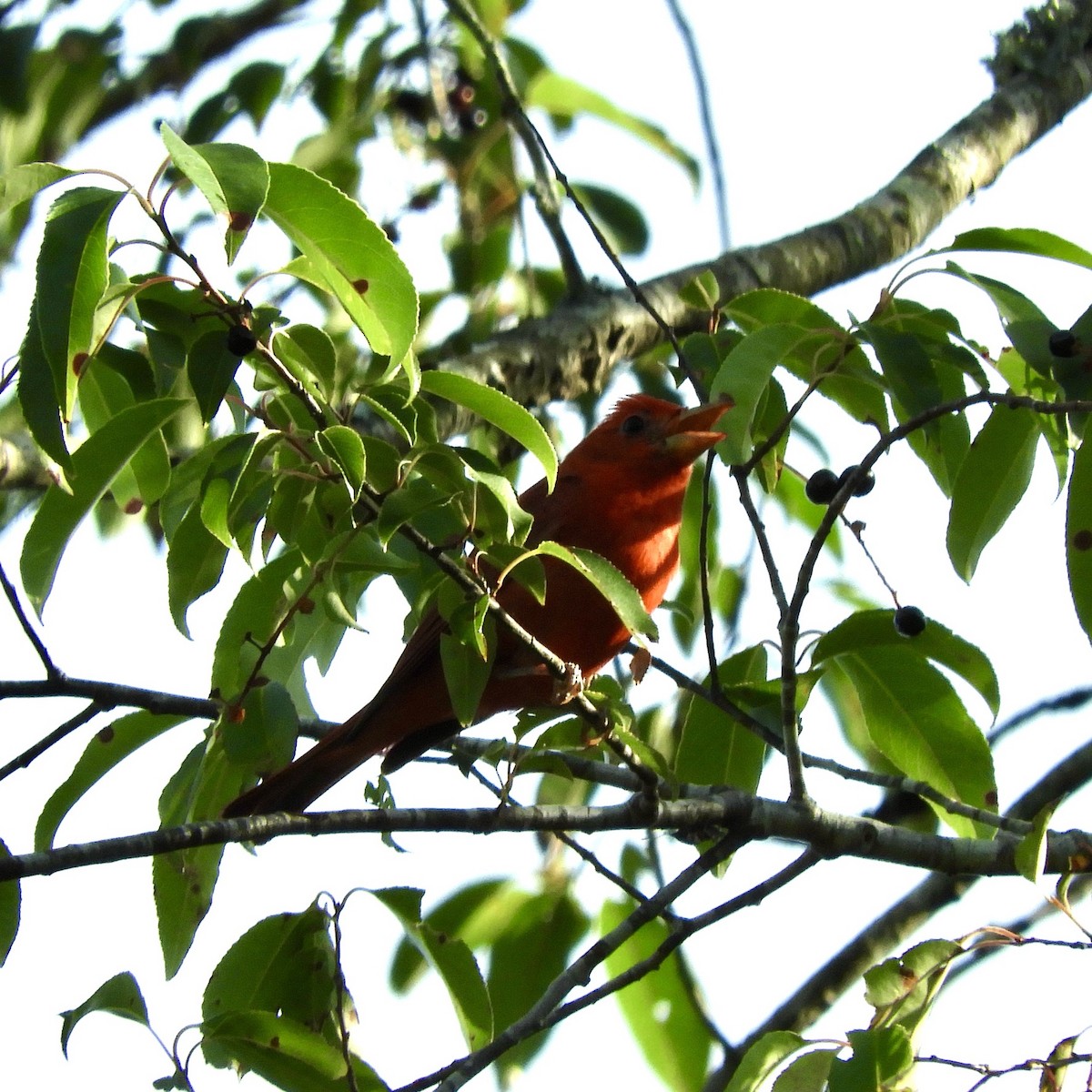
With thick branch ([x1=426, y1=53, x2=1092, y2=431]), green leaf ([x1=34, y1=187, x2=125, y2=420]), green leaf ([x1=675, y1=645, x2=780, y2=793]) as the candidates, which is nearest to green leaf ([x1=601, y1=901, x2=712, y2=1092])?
green leaf ([x1=675, y1=645, x2=780, y2=793])

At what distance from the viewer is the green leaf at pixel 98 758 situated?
10.6 feet

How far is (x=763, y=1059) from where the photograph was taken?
2738mm

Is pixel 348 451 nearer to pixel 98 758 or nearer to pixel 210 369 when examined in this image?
pixel 210 369

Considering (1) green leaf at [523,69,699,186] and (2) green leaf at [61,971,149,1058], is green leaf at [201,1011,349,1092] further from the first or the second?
(1) green leaf at [523,69,699,186]

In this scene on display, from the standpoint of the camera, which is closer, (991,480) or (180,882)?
(991,480)

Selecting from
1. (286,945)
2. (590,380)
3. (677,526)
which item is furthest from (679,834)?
(590,380)

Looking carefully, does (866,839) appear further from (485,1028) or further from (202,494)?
(202,494)

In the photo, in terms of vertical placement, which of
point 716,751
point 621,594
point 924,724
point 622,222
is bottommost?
point 924,724

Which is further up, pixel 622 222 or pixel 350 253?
pixel 622 222

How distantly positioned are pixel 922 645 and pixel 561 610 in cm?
120

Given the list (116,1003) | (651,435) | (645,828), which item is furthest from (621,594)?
(651,435)

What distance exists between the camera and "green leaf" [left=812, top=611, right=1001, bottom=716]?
3330 millimetres

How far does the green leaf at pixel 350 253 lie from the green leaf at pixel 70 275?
281mm

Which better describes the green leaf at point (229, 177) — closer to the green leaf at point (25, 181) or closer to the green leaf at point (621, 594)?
the green leaf at point (25, 181)
